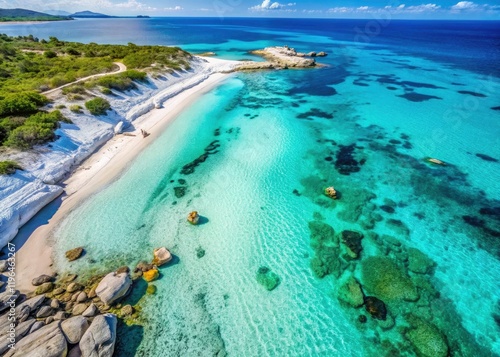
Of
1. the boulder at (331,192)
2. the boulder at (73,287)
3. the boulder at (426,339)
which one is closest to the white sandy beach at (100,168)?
the boulder at (73,287)

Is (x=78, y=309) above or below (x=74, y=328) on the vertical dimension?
below

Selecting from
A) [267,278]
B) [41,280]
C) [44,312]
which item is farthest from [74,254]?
[267,278]

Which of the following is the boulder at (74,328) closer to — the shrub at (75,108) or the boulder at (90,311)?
the boulder at (90,311)

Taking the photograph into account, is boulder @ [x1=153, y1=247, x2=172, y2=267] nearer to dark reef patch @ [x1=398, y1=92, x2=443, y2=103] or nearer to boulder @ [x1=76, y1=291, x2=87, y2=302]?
boulder @ [x1=76, y1=291, x2=87, y2=302]

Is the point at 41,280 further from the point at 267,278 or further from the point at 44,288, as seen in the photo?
the point at 267,278

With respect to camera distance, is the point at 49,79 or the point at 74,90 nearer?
the point at 74,90

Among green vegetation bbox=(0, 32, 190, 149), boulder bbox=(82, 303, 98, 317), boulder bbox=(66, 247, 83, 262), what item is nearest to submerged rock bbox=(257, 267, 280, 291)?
boulder bbox=(82, 303, 98, 317)

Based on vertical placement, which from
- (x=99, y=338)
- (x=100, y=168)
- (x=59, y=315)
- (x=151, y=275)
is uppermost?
(x=99, y=338)
